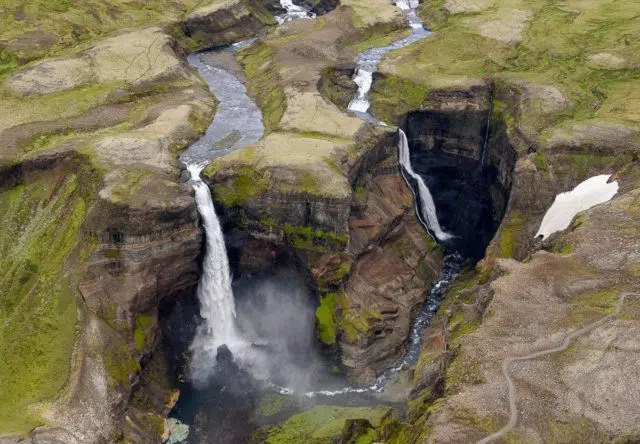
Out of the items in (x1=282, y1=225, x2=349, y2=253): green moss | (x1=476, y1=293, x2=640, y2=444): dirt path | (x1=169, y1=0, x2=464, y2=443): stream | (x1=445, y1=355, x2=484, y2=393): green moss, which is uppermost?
(x1=476, y1=293, x2=640, y2=444): dirt path

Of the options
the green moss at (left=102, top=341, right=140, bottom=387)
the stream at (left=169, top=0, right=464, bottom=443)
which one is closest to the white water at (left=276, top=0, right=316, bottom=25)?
the stream at (left=169, top=0, right=464, bottom=443)

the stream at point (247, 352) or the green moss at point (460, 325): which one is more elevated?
the green moss at point (460, 325)

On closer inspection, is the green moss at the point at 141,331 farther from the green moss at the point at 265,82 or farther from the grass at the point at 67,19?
the grass at the point at 67,19

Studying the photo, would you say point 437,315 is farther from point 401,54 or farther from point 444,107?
point 401,54

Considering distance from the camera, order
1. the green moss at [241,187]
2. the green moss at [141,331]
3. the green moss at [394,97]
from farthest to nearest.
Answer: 1. the green moss at [394,97]
2. the green moss at [241,187]
3. the green moss at [141,331]

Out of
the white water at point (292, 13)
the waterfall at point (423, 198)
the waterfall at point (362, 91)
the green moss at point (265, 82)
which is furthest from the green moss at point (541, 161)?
the white water at point (292, 13)

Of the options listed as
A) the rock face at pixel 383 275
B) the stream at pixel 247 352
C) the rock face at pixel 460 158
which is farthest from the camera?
the rock face at pixel 460 158

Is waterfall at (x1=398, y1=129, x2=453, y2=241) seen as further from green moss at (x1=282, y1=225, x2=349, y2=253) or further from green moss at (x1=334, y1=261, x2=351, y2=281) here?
green moss at (x1=282, y1=225, x2=349, y2=253)
